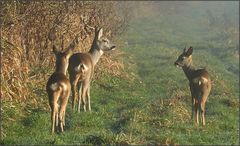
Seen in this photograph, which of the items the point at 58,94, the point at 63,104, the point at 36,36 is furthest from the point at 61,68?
the point at 36,36

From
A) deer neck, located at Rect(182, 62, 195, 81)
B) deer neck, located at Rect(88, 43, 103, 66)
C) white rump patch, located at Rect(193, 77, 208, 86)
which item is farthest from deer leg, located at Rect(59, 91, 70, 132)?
deer neck, located at Rect(182, 62, 195, 81)

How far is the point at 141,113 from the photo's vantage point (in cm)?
1544

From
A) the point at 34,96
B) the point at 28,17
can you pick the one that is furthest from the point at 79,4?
the point at 34,96

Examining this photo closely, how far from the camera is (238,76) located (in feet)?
87.8

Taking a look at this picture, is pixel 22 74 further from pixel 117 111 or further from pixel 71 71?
pixel 117 111

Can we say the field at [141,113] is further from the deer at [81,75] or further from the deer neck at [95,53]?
the deer neck at [95,53]

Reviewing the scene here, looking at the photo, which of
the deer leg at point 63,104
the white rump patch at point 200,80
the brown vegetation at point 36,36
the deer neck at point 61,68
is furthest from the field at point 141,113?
the deer neck at point 61,68

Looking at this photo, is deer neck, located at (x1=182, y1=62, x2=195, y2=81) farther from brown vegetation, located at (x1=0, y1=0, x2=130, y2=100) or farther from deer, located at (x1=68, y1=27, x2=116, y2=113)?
brown vegetation, located at (x1=0, y1=0, x2=130, y2=100)

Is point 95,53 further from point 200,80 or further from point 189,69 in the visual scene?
point 200,80

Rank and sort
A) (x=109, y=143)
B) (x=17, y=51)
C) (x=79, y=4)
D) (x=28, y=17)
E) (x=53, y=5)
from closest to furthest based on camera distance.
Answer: (x=109, y=143) → (x=17, y=51) → (x=28, y=17) → (x=53, y=5) → (x=79, y=4)

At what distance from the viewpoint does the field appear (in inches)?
494

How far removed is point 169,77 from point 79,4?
505 centimetres

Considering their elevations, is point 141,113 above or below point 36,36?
below

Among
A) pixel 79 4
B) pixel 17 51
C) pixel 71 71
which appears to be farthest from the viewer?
pixel 79 4
